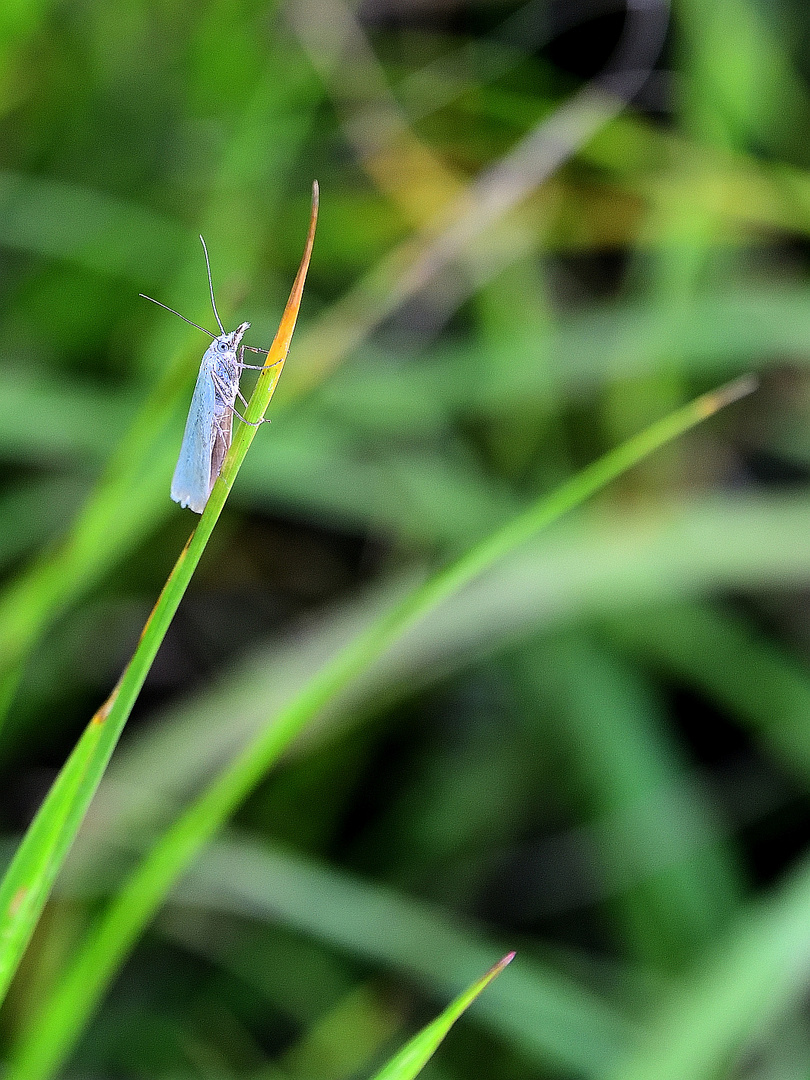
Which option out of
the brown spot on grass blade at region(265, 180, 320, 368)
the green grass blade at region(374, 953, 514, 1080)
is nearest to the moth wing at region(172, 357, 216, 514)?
the brown spot on grass blade at region(265, 180, 320, 368)

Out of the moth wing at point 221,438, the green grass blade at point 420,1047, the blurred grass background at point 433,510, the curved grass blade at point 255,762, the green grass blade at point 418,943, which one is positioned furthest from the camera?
the blurred grass background at point 433,510

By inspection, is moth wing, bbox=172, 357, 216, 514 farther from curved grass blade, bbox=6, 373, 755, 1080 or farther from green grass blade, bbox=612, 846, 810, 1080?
green grass blade, bbox=612, 846, 810, 1080

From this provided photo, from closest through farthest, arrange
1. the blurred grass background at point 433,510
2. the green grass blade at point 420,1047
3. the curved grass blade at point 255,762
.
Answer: the green grass blade at point 420,1047 → the curved grass blade at point 255,762 → the blurred grass background at point 433,510

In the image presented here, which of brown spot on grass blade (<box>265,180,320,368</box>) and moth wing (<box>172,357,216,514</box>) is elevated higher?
brown spot on grass blade (<box>265,180,320,368</box>)

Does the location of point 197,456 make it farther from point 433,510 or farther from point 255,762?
point 433,510

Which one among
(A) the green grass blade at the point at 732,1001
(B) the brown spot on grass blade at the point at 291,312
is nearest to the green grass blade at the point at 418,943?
(A) the green grass blade at the point at 732,1001

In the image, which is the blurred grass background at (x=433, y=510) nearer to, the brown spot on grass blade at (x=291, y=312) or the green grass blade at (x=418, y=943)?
the green grass blade at (x=418, y=943)

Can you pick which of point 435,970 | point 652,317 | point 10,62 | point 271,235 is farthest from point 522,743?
point 10,62
